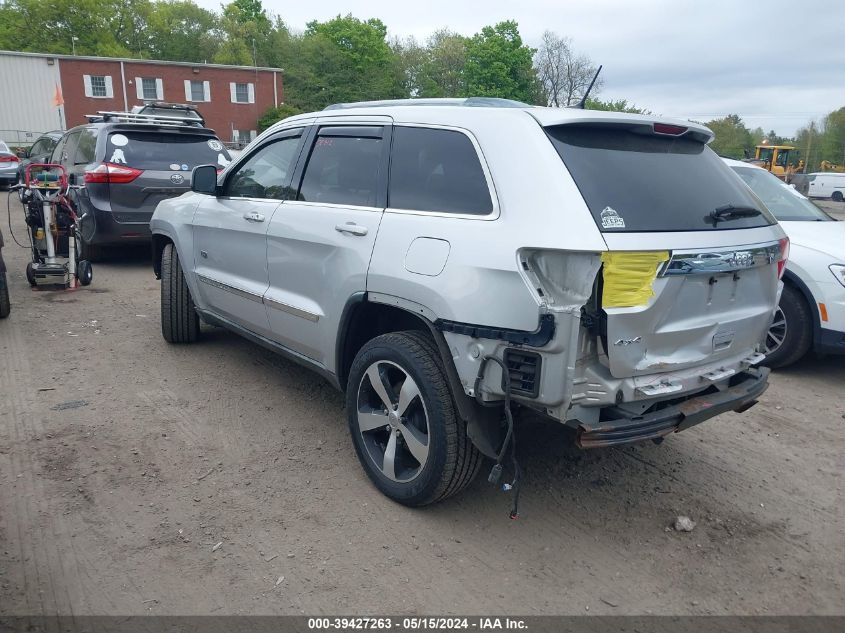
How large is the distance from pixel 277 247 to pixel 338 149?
2.31ft

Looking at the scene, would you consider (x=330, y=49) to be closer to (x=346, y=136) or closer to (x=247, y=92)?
(x=247, y=92)

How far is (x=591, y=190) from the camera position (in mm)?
2777

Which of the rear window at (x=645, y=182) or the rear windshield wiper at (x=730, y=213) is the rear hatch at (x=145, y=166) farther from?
the rear windshield wiper at (x=730, y=213)

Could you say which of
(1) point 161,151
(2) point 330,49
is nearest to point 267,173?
(1) point 161,151

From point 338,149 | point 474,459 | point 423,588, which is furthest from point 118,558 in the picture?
point 338,149

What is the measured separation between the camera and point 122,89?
42.1 metres

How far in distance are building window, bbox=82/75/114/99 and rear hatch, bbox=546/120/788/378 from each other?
45423mm

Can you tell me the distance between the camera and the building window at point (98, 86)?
40906 millimetres

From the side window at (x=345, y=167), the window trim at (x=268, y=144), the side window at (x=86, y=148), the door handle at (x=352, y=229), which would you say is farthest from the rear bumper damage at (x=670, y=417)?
the side window at (x=86, y=148)

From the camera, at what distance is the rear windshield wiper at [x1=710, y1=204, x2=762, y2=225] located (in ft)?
10.2

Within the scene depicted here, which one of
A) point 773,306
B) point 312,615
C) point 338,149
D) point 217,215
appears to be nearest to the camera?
point 312,615

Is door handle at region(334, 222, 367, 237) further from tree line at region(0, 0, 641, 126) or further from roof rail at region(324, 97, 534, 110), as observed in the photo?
tree line at region(0, 0, 641, 126)

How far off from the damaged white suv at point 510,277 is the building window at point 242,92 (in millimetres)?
45113

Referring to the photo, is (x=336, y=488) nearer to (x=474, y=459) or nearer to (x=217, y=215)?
(x=474, y=459)
